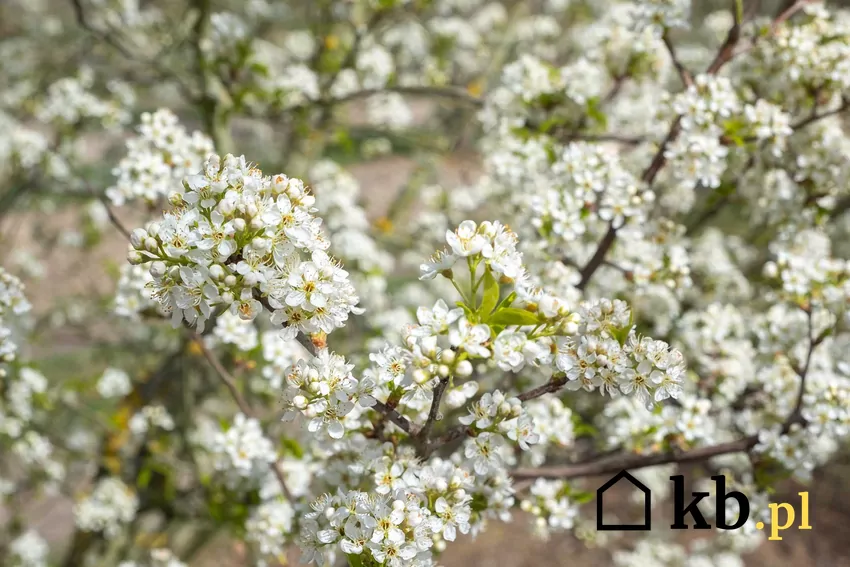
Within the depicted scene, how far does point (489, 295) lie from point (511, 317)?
8 centimetres

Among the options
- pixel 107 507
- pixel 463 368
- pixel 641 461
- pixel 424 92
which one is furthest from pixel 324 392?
pixel 107 507

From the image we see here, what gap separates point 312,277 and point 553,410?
151 cm

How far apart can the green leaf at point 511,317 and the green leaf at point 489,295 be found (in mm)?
21

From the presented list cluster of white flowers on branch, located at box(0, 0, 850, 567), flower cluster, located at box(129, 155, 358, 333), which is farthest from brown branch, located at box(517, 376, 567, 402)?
flower cluster, located at box(129, 155, 358, 333)

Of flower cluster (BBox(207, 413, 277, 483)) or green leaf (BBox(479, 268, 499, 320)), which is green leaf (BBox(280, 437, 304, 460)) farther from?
green leaf (BBox(479, 268, 499, 320))

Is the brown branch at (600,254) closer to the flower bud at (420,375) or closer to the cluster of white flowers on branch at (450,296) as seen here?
the cluster of white flowers on branch at (450,296)

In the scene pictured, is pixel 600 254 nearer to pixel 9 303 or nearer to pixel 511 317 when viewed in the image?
pixel 511 317

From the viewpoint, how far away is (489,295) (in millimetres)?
1688

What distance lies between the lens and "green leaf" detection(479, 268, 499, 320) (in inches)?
66.3

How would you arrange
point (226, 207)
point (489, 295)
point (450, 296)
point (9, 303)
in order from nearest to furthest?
point (226, 207), point (489, 295), point (9, 303), point (450, 296)

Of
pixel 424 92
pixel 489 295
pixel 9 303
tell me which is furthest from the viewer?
pixel 424 92

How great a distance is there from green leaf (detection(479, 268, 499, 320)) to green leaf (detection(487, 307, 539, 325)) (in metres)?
0.02

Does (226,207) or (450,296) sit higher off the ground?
(450,296)

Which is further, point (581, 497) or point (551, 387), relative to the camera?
point (581, 497)
